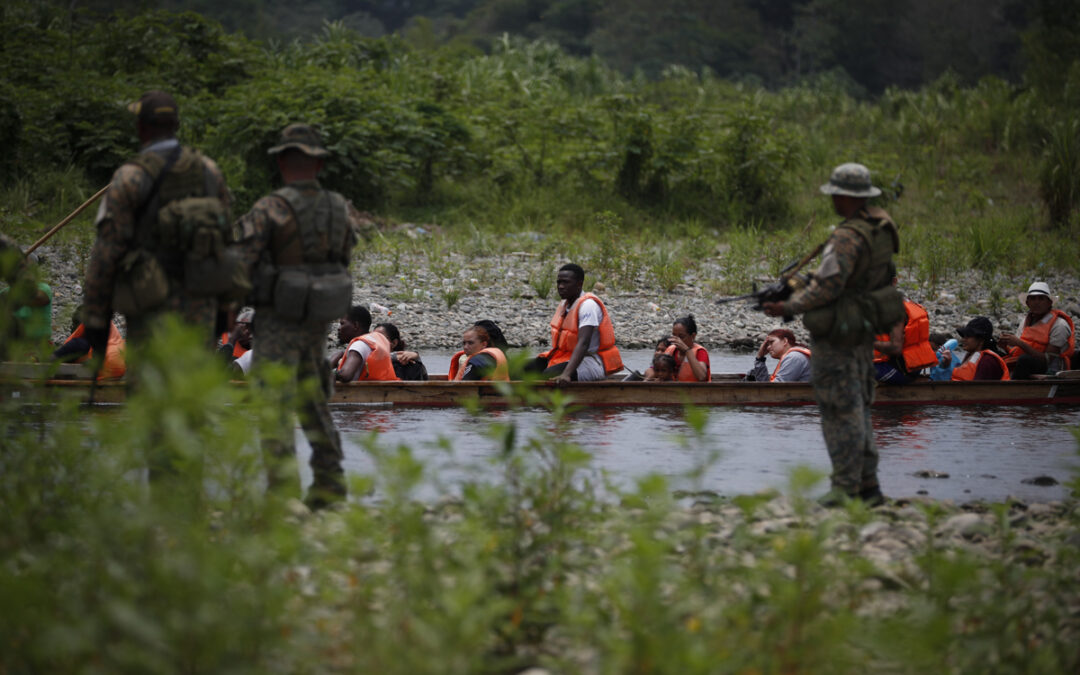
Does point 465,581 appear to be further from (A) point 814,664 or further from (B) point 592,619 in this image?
(A) point 814,664

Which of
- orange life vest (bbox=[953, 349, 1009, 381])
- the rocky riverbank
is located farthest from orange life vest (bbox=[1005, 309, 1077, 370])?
the rocky riverbank

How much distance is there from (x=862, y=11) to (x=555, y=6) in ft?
39.9

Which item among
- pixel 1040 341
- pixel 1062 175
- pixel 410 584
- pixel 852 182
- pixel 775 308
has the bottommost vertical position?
pixel 410 584

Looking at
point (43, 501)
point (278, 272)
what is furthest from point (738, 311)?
point (43, 501)

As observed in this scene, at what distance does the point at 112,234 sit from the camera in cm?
532

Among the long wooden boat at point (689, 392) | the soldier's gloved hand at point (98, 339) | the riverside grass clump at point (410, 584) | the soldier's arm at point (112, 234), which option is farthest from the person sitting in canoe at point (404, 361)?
the riverside grass clump at point (410, 584)

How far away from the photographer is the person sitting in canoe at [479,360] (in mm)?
9836

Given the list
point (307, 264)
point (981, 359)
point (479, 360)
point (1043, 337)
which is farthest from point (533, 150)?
point (307, 264)

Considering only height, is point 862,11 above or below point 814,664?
above

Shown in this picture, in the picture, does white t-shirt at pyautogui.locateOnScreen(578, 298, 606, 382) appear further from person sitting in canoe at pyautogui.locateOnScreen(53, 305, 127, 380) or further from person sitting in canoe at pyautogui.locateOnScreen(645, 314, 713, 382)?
person sitting in canoe at pyautogui.locateOnScreen(53, 305, 127, 380)

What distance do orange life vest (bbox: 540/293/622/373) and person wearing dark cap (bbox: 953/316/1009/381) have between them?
3.38 metres

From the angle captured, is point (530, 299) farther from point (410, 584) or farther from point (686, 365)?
point (410, 584)

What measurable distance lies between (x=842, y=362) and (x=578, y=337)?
3.96m

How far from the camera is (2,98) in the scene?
20.8m
